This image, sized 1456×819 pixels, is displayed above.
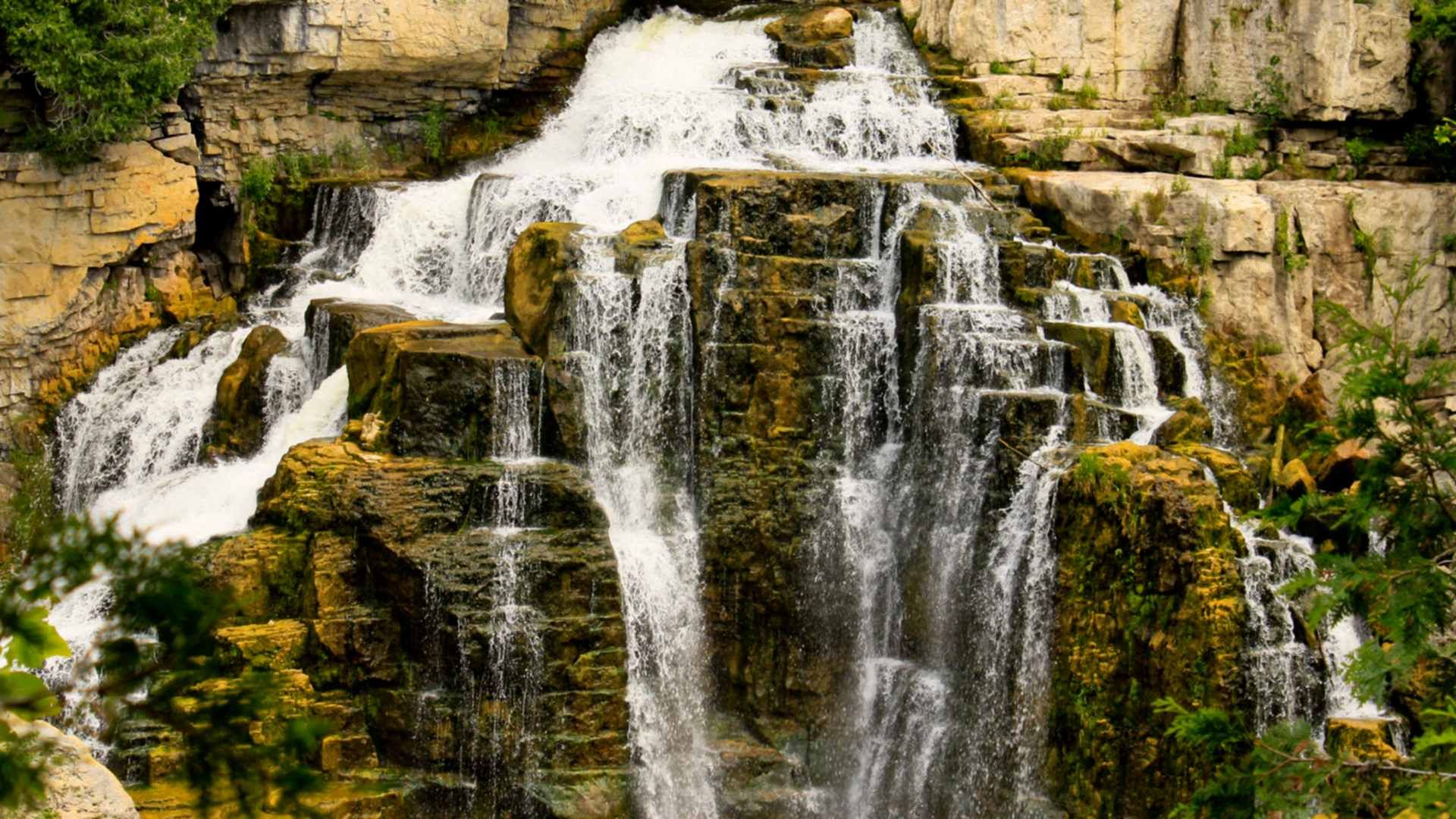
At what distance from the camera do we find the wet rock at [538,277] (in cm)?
1775

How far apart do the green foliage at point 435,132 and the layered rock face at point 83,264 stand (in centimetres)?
396

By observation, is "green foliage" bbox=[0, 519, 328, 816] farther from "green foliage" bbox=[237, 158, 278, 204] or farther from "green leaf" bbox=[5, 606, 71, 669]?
"green foliage" bbox=[237, 158, 278, 204]

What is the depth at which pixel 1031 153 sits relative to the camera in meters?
22.0

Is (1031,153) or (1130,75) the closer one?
(1031,153)

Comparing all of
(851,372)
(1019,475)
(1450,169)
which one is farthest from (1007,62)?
(1019,475)

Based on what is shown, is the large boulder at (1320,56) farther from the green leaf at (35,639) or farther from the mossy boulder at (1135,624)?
the green leaf at (35,639)

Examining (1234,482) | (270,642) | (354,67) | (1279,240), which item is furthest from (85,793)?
(354,67)

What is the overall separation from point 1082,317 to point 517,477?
6563mm

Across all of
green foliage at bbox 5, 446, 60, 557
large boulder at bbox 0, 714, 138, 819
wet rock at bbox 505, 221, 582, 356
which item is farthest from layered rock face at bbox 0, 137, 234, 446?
large boulder at bbox 0, 714, 138, 819

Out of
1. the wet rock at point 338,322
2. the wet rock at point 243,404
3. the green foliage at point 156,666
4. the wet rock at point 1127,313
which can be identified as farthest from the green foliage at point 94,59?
the green foliage at point 156,666

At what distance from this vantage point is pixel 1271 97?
2306 cm

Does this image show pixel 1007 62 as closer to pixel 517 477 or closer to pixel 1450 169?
pixel 1450 169

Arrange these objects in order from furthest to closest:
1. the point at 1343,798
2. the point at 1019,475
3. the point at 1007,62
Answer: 1. the point at 1007,62
2. the point at 1019,475
3. the point at 1343,798

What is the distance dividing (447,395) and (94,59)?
6790mm
